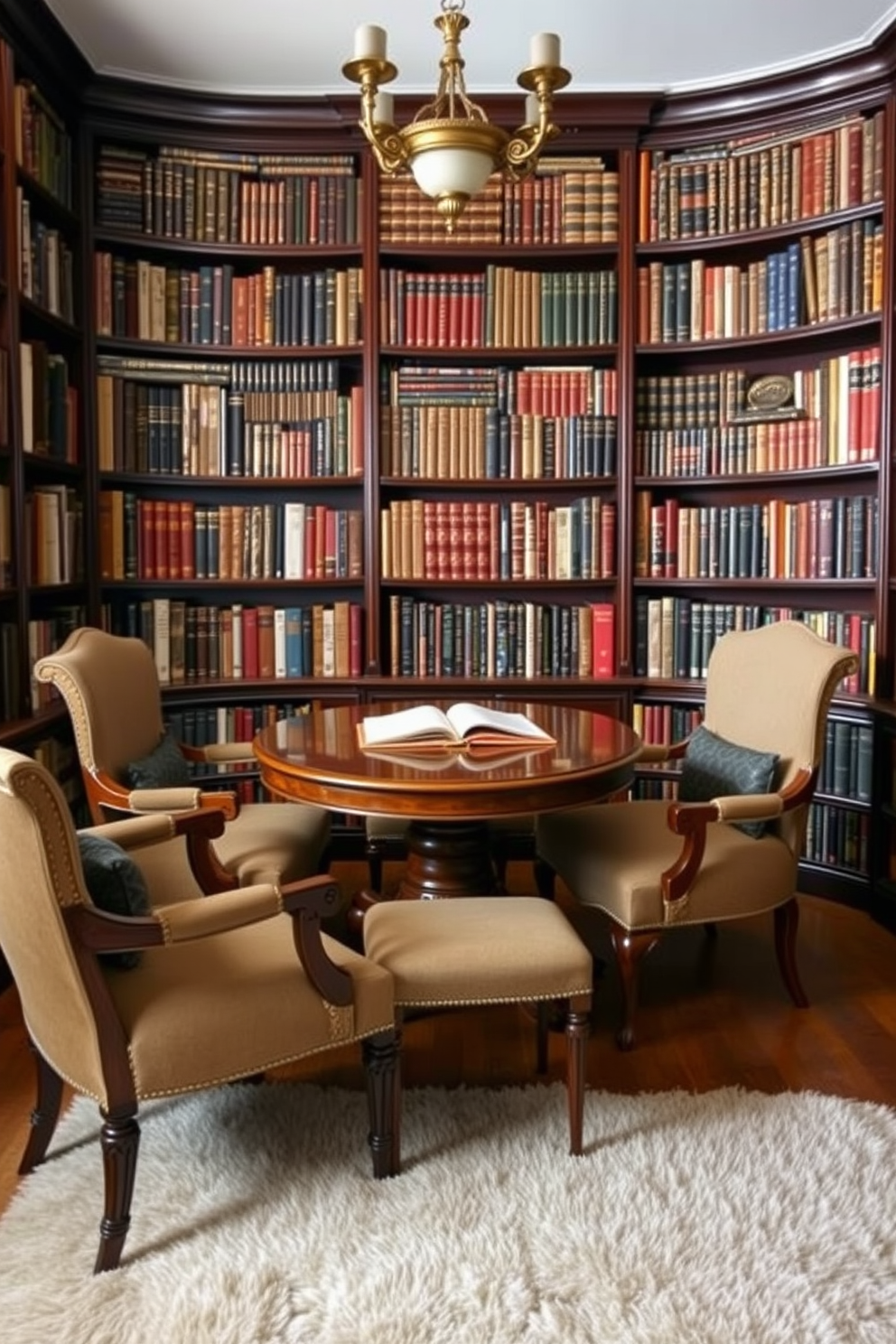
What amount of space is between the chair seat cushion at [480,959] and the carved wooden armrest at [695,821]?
0.45 meters

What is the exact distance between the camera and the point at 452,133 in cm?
240

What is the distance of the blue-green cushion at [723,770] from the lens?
2852mm

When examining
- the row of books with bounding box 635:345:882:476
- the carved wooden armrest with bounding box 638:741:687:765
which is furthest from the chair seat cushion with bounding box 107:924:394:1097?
the row of books with bounding box 635:345:882:476

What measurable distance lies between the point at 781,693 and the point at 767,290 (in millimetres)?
1667

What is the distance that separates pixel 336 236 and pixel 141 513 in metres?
1.22

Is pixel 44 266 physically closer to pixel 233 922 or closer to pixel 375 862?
pixel 375 862

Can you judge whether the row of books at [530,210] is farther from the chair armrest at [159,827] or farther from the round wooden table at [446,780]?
the chair armrest at [159,827]

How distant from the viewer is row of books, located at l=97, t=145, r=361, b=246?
3879 millimetres

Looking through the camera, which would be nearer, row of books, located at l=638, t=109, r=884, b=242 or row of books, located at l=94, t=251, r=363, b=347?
row of books, located at l=638, t=109, r=884, b=242

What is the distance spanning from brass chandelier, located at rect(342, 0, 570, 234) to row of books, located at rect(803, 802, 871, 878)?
233cm

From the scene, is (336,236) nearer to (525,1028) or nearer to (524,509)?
(524,509)

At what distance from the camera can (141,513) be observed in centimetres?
400

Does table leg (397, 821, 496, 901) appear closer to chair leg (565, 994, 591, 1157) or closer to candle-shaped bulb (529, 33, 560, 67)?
chair leg (565, 994, 591, 1157)

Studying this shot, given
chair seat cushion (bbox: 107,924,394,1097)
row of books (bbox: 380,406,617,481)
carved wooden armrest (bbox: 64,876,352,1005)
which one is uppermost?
row of books (bbox: 380,406,617,481)
